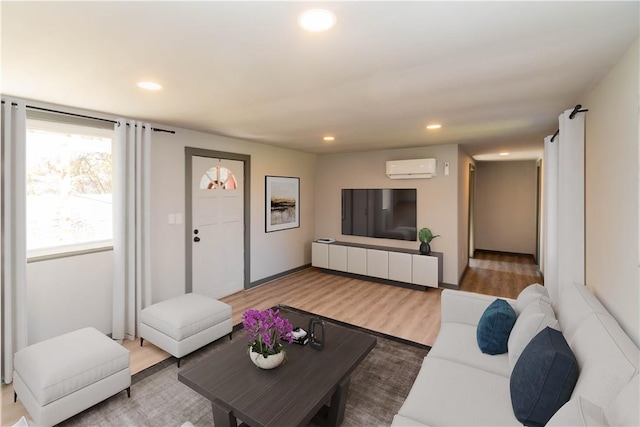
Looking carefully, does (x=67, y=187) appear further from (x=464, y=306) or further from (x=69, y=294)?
(x=464, y=306)

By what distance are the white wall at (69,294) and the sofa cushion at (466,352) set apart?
3283 millimetres

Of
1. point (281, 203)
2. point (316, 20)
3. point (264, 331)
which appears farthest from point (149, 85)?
point (281, 203)

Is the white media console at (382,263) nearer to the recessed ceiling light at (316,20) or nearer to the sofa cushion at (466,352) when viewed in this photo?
the sofa cushion at (466,352)

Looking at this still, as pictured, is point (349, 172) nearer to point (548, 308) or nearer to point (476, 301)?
point (476, 301)

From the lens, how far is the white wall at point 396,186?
16.2 feet

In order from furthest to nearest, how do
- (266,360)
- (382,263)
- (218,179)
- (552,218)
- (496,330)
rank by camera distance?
(382,263), (218,179), (552,218), (496,330), (266,360)

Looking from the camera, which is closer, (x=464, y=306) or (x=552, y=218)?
(x=464, y=306)

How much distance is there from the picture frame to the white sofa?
3541 mm

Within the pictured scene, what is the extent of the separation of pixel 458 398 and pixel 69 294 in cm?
350

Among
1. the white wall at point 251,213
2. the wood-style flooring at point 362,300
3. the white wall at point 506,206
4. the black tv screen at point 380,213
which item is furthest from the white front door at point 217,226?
the white wall at point 506,206

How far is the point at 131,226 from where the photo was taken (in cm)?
329

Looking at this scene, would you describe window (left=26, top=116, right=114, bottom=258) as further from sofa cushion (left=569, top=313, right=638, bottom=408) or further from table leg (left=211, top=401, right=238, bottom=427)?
sofa cushion (left=569, top=313, right=638, bottom=408)

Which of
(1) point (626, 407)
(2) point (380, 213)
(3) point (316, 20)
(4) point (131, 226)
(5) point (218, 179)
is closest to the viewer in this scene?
(1) point (626, 407)

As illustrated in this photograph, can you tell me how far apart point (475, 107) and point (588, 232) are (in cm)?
137
